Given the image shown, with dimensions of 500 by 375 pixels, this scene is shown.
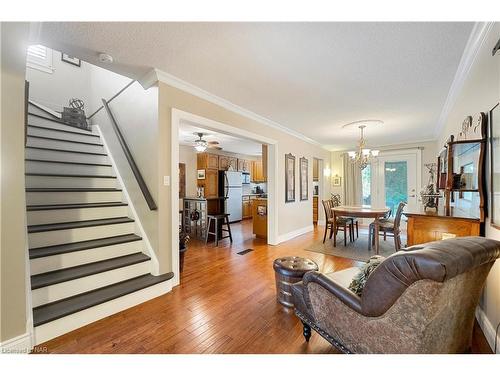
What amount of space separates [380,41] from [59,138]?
15.0 feet

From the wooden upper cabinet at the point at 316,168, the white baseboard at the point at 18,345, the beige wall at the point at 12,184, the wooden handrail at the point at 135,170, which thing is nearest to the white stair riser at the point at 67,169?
the wooden handrail at the point at 135,170

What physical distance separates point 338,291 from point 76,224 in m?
2.73

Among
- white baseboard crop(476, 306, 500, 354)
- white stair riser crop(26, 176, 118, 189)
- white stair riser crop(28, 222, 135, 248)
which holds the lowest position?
white baseboard crop(476, 306, 500, 354)

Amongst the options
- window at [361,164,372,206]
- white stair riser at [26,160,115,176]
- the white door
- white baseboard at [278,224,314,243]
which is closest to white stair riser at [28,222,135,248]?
white stair riser at [26,160,115,176]

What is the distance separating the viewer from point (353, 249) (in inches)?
164

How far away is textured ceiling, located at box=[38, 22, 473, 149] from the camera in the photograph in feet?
5.80

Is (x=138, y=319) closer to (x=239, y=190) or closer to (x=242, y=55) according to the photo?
(x=242, y=55)

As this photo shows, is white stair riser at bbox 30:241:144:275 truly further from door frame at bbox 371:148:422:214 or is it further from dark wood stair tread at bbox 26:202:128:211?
door frame at bbox 371:148:422:214

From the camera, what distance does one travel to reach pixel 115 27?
1761 mm

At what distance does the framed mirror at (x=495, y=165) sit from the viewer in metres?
1.61

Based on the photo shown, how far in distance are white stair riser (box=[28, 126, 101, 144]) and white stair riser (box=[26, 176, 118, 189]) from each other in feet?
3.58

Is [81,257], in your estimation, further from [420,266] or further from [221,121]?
[420,266]

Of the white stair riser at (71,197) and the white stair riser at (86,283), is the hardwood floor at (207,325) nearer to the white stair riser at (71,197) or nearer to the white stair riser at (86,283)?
the white stair riser at (86,283)
